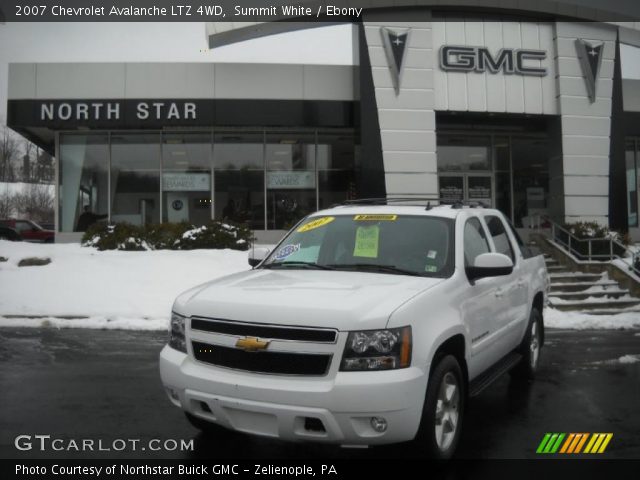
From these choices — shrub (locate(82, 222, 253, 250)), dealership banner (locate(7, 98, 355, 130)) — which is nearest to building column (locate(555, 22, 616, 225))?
dealership banner (locate(7, 98, 355, 130))

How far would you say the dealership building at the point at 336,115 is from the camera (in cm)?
1589

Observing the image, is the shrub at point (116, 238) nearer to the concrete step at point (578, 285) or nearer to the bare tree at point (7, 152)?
the concrete step at point (578, 285)

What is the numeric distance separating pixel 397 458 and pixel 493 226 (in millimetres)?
2628

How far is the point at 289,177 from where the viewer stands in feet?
60.8

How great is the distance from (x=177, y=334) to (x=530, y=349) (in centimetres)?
391

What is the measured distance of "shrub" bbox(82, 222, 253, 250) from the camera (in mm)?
14594

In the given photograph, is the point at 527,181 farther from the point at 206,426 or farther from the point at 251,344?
the point at 251,344

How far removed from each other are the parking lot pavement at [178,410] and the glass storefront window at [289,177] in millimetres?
10731

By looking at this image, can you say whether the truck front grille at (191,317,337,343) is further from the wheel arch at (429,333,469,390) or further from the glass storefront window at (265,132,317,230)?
the glass storefront window at (265,132,317,230)

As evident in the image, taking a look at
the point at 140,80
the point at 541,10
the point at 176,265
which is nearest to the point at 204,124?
the point at 140,80

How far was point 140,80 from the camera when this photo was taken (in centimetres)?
1655

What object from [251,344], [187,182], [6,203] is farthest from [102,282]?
[6,203]

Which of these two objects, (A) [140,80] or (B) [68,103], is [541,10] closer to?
(A) [140,80]

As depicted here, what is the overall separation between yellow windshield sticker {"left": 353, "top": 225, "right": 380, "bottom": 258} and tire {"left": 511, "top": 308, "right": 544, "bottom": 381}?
228cm
